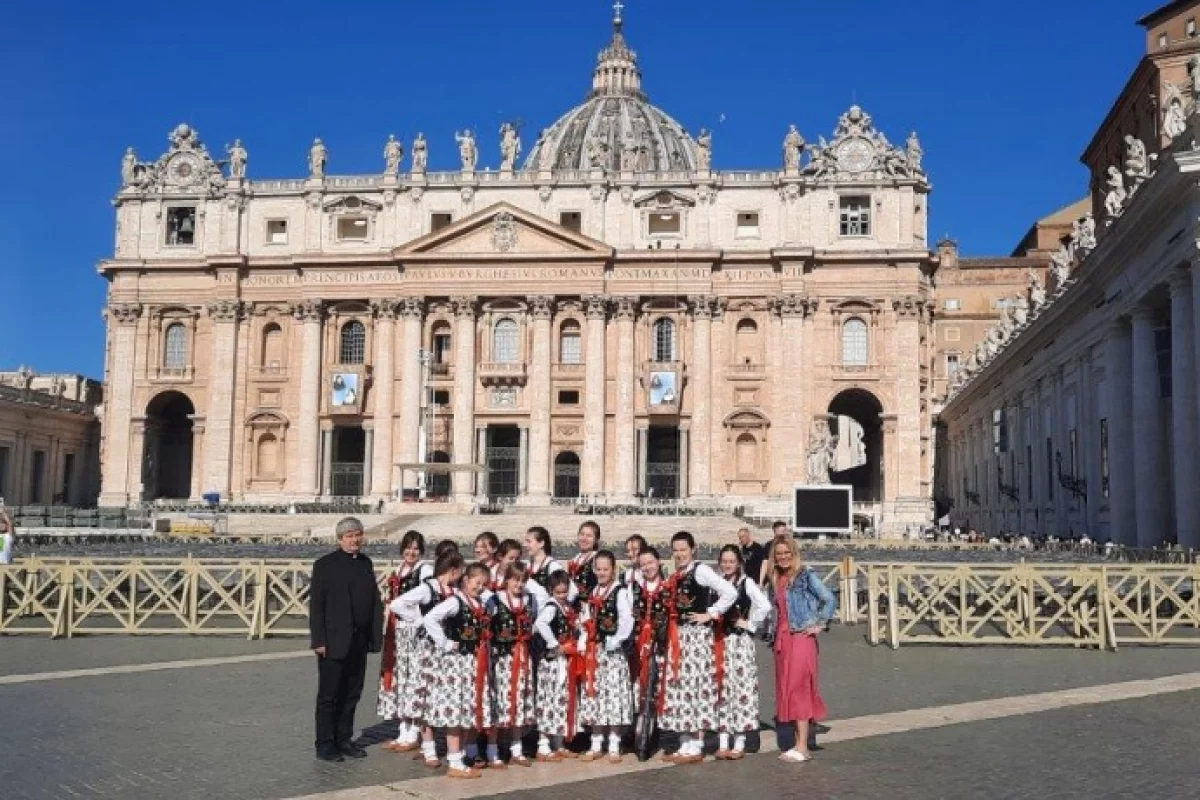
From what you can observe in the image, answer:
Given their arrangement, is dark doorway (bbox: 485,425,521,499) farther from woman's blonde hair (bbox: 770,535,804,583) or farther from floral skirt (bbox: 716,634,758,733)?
floral skirt (bbox: 716,634,758,733)

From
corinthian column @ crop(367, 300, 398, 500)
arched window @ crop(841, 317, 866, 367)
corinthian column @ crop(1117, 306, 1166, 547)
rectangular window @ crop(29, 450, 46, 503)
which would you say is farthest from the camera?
rectangular window @ crop(29, 450, 46, 503)

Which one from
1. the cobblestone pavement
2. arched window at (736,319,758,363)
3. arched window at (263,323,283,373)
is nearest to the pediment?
arched window at (736,319,758,363)

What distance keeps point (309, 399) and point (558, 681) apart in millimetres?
57891

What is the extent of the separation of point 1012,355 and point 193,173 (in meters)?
46.2

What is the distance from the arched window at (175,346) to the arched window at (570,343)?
71.5ft

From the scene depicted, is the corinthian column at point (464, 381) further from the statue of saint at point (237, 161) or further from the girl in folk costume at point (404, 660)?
the girl in folk costume at point (404, 660)

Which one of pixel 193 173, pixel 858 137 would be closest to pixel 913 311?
pixel 858 137

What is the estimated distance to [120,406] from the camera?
6650 cm

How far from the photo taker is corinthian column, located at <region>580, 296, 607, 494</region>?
62.7 meters

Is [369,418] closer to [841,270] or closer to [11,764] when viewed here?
[841,270]

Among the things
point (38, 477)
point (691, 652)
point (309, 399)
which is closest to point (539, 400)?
point (309, 399)

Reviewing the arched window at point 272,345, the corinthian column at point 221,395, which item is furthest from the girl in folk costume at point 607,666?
the arched window at point 272,345

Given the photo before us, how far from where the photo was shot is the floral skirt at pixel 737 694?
9633 millimetres

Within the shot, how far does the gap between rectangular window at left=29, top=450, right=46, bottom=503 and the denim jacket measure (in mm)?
71956
